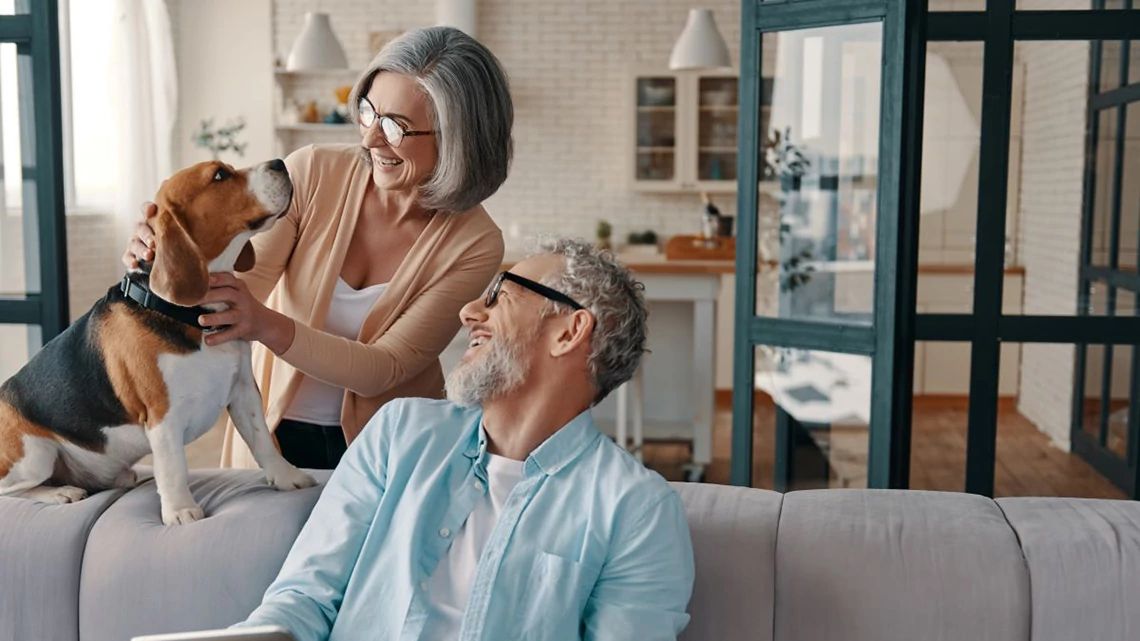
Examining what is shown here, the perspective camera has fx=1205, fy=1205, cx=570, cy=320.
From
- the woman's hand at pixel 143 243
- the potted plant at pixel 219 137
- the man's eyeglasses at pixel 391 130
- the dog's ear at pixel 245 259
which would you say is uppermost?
the potted plant at pixel 219 137

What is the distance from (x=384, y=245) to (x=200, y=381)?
0.48m

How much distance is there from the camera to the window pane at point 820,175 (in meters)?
3.03

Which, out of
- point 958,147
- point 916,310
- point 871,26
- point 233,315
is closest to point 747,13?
point 871,26

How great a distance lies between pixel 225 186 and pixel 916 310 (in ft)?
6.48

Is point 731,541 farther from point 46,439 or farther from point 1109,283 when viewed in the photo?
point 1109,283

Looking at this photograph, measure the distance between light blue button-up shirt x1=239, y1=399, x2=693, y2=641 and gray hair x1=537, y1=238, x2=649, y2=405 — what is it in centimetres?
9

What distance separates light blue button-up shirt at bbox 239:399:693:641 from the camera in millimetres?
1555

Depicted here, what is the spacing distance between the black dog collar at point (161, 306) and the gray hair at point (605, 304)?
49 cm

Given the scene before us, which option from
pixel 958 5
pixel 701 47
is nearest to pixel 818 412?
pixel 958 5

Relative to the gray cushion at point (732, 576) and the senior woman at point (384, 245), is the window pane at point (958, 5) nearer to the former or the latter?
the senior woman at point (384, 245)

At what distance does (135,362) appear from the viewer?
166cm

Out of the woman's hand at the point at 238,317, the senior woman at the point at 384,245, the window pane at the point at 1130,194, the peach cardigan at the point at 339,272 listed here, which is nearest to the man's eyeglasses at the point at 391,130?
the senior woman at the point at 384,245

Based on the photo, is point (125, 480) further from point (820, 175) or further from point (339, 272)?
point (820, 175)

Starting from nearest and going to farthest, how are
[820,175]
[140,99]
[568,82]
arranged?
[820,175] → [140,99] → [568,82]
